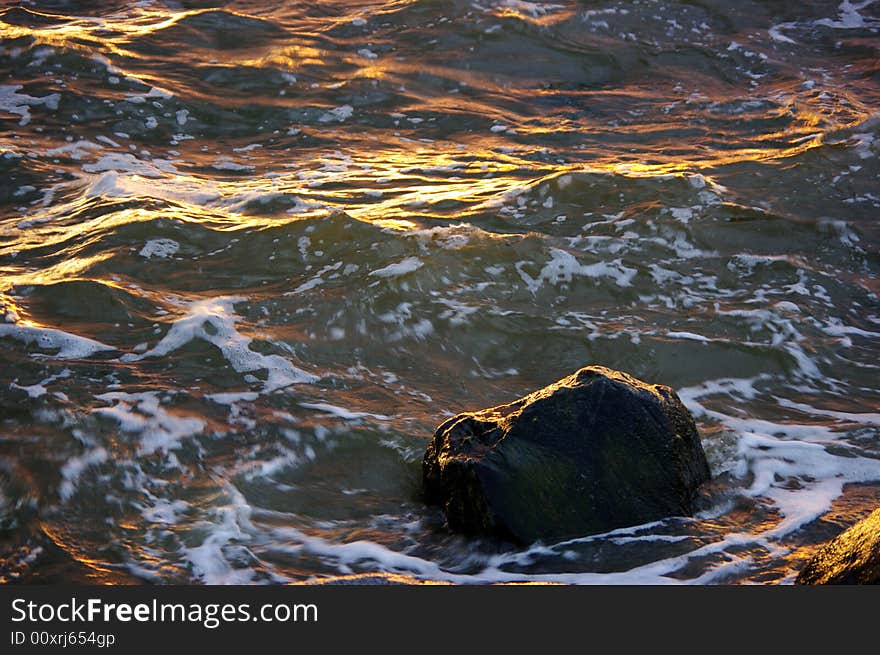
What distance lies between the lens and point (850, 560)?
3398mm

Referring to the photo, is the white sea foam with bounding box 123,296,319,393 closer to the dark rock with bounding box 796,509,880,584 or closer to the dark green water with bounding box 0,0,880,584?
the dark green water with bounding box 0,0,880,584

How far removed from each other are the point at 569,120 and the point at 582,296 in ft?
12.2

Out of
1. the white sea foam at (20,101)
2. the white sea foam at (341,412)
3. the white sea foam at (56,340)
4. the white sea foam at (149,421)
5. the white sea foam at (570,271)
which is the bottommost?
the white sea foam at (341,412)

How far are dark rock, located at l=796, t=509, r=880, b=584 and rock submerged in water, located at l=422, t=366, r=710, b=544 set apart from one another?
0.78 meters

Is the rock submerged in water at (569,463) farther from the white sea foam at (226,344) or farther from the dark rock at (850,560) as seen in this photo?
the white sea foam at (226,344)

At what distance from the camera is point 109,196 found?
7.50m

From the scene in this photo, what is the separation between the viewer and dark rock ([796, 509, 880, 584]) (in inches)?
130

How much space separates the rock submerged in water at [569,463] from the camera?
161 inches

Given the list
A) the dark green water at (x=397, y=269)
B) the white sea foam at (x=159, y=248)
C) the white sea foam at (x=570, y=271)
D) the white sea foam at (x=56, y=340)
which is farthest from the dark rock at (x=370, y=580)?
the white sea foam at (x=159, y=248)

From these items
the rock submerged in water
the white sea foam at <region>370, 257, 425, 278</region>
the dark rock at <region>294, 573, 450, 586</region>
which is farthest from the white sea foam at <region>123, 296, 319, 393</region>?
the dark rock at <region>294, 573, 450, 586</region>

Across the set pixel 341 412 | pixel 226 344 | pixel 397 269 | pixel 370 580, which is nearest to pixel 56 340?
pixel 226 344

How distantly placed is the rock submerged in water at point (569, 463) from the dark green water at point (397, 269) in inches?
4.1

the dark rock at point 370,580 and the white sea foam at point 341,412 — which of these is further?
the white sea foam at point 341,412

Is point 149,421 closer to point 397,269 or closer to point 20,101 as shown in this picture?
Answer: point 397,269
